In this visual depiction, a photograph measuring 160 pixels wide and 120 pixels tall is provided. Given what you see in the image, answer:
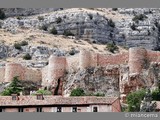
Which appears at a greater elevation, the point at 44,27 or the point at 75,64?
the point at 44,27

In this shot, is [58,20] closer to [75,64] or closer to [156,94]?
[75,64]

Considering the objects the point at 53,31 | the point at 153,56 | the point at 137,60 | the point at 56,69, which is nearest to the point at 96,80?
the point at 137,60

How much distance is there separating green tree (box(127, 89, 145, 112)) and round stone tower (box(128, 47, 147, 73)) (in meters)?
4.04

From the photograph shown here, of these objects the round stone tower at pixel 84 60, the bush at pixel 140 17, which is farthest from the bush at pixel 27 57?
the bush at pixel 140 17

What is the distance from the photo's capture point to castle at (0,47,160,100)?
210 ft

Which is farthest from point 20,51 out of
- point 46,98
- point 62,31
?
point 46,98

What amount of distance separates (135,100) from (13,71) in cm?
1574

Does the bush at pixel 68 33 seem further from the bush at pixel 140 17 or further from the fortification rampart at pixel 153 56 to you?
the fortification rampart at pixel 153 56

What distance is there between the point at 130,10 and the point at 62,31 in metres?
11.3

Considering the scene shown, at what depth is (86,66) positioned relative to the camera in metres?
66.4

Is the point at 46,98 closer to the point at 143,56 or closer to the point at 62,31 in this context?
the point at 143,56

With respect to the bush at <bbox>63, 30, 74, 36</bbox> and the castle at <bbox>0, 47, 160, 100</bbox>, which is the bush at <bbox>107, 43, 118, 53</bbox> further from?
the castle at <bbox>0, 47, 160, 100</bbox>

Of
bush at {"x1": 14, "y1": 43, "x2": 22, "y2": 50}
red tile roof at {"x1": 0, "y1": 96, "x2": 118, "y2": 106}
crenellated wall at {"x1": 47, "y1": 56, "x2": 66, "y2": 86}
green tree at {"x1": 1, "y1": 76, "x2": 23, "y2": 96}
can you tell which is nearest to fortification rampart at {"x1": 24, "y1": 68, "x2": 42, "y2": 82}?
crenellated wall at {"x1": 47, "y1": 56, "x2": 66, "y2": 86}

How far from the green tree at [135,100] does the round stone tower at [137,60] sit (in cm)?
404
